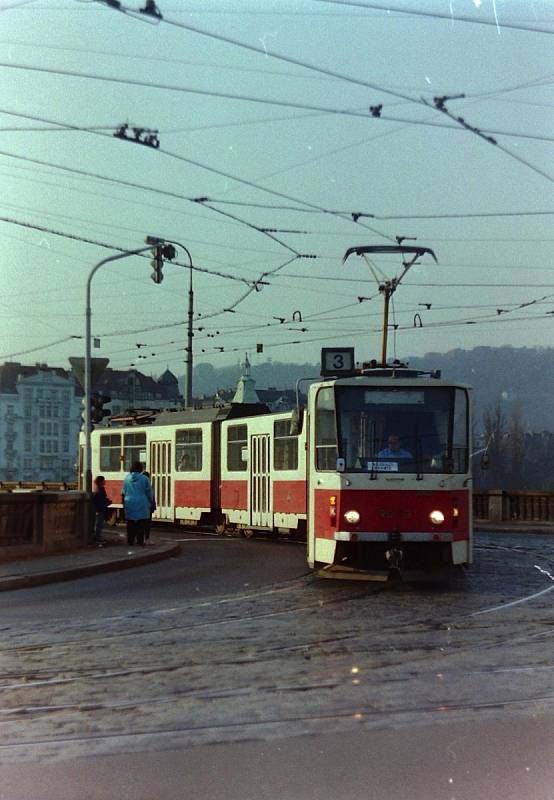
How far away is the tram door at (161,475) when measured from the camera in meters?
31.8

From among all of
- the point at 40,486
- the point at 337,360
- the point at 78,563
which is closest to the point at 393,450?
the point at 337,360

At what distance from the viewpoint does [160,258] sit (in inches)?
1056

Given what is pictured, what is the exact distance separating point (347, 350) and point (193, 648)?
829 cm

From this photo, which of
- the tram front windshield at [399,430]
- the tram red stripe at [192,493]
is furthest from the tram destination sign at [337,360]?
the tram red stripe at [192,493]

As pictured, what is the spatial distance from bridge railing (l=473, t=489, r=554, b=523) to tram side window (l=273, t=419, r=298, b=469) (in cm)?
1433

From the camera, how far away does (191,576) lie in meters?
17.7

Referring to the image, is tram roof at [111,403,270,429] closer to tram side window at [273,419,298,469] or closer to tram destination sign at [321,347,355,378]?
tram side window at [273,419,298,469]

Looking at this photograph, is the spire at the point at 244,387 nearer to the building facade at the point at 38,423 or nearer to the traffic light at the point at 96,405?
the building facade at the point at 38,423

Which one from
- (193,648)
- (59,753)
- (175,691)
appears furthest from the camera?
(193,648)

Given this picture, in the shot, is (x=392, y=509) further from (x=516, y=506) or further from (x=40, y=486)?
(x=40, y=486)

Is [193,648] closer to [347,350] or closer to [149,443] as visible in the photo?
[347,350]

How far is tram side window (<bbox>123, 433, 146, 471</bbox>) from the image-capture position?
33.3m

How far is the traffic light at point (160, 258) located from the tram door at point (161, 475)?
20.6 ft

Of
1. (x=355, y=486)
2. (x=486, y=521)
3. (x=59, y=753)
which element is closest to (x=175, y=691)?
(x=59, y=753)
